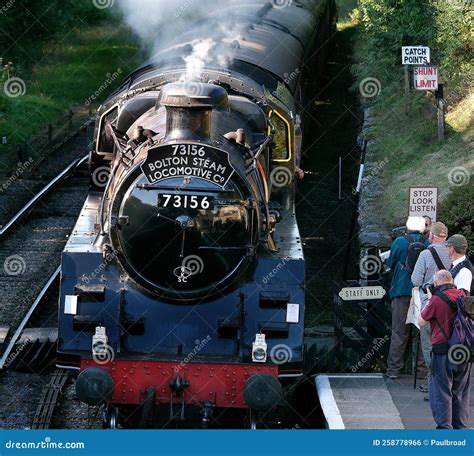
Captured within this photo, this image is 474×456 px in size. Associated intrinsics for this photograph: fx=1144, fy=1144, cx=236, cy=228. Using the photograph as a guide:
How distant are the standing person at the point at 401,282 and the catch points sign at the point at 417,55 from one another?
18.4 feet

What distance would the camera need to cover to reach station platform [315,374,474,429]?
9914 mm

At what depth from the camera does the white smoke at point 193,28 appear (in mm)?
13344

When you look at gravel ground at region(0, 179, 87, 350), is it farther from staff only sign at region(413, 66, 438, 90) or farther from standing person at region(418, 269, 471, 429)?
standing person at region(418, 269, 471, 429)

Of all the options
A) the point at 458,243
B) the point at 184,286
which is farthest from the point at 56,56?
the point at 458,243

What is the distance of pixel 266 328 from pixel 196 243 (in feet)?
3.24

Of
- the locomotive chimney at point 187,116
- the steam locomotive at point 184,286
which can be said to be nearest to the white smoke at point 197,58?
the steam locomotive at point 184,286

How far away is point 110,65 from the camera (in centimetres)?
3173

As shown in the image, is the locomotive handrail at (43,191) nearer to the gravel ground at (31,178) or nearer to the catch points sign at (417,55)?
the gravel ground at (31,178)

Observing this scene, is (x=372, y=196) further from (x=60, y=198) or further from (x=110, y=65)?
(x=110, y=65)

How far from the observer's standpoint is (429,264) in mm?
10570

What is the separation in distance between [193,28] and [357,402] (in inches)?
286

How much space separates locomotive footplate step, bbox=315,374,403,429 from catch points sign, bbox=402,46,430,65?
6.59 metres

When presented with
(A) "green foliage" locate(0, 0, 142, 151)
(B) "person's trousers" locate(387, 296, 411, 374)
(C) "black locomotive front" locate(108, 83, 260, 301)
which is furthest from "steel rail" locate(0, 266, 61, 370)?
(A) "green foliage" locate(0, 0, 142, 151)
